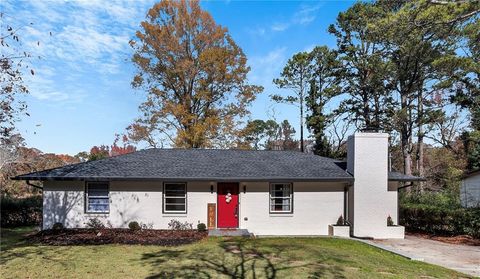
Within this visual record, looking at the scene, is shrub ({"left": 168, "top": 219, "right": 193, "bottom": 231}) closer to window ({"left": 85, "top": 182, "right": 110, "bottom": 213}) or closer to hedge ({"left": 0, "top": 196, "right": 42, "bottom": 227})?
window ({"left": 85, "top": 182, "right": 110, "bottom": 213})

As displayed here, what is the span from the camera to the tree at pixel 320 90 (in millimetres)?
30234

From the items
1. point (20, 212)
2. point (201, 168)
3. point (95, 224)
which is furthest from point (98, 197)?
point (20, 212)

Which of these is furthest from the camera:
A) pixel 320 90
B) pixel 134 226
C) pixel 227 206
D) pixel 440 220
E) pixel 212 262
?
pixel 320 90

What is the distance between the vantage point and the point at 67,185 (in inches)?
609

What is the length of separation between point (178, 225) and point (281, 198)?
4.87 metres

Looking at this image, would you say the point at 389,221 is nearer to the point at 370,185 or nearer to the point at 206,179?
the point at 370,185

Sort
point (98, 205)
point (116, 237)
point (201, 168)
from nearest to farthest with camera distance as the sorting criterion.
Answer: point (116, 237), point (98, 205), point (201, 168)

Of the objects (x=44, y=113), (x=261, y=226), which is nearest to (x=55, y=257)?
(x=44, y=113)

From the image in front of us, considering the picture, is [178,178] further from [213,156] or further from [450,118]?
[450,118]

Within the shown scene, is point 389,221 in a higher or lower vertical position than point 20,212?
Answer: higher

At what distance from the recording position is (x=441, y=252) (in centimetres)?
1292

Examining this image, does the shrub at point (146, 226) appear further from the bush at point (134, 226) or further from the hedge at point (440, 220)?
the hedge at point (440, 220)

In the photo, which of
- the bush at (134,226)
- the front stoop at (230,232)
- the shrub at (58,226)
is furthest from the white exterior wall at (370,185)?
the shrub at (58,226)

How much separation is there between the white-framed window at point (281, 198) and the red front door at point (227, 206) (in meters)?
1.71
